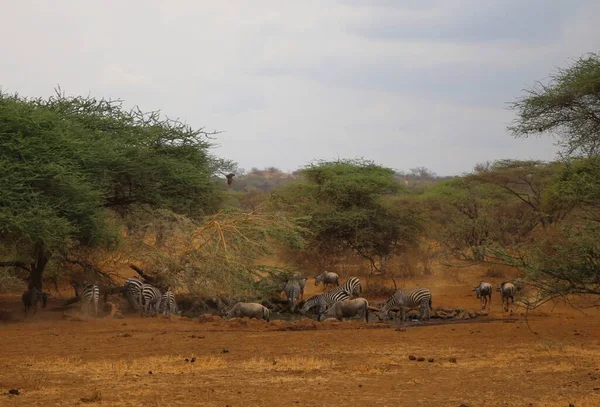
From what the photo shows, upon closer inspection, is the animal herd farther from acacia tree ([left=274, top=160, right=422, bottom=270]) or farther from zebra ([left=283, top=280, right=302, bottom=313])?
acacia tree ([left=274, top=160, right=422, bottom=270])

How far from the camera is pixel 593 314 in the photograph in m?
20.2

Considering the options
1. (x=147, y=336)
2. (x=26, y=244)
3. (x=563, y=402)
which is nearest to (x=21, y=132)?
(x=26, y=244)

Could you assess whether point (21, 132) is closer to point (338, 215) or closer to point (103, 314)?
point (103, 314)

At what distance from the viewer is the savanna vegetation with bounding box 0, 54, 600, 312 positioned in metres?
16.4

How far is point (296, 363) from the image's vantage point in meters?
12.0

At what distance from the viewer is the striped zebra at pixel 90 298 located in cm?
1955

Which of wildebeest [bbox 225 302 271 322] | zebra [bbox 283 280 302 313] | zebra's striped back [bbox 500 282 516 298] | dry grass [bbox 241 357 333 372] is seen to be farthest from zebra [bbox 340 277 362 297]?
dry grass [bbox 241 357 333 372]

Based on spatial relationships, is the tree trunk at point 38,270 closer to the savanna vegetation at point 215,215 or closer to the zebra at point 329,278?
the savanna vegetation at point 215,215

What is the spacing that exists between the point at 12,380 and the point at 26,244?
8.48 metres

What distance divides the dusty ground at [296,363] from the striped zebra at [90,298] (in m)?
0.90

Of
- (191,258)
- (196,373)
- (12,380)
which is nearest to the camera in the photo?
(12,380)

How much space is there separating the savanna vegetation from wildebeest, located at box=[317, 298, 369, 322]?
211 cm

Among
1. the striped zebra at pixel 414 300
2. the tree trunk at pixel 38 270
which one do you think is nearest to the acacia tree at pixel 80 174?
the tree trunk at pixel 38 270

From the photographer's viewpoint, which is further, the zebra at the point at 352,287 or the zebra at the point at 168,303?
the zebra at the point at 352,287
